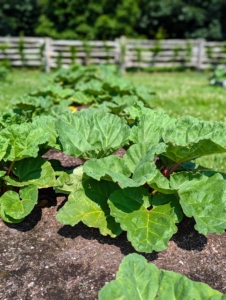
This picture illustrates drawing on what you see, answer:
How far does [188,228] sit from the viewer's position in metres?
2.80

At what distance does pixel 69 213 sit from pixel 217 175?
0.93 m

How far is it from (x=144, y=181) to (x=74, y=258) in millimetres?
631

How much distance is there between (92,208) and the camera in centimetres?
274

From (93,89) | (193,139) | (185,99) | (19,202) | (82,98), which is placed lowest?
(185,99)

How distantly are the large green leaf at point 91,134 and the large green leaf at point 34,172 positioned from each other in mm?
237

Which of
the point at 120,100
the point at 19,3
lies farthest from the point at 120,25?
the point at 120,100

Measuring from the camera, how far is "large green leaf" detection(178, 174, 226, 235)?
8.02ft

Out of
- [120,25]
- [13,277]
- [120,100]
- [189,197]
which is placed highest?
[189,197]

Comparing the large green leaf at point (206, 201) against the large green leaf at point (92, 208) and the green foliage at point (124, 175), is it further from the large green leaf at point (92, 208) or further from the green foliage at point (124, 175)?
the large green leaf at point (92, 208)

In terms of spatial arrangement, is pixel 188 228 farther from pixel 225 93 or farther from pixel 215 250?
pixel 225 93

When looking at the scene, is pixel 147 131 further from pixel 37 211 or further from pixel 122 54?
pixel 122 54

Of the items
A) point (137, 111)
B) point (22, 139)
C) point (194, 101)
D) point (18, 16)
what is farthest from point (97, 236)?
point (18, 16)

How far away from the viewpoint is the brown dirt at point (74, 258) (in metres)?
2.32

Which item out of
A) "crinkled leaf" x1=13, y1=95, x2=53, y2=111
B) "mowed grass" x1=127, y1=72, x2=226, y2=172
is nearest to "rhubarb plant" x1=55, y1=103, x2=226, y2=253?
"crinkled leaf" x1=13, y1=95, x2=53, y2=111
